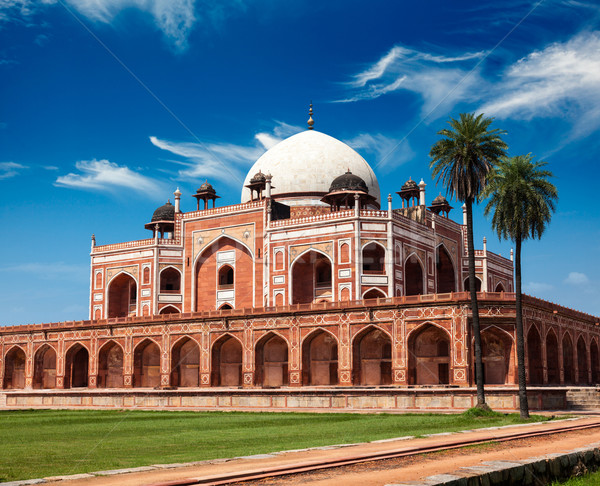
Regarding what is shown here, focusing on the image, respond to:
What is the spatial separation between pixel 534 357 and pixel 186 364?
2057 cm

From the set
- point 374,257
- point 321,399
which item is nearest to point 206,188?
point 374,257

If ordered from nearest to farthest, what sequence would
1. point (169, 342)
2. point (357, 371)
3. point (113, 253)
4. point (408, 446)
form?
1. point (408, 446)
2. point (357, 371)
3. point (169, 342)
4. point (113, 253)

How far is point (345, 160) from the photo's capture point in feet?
185

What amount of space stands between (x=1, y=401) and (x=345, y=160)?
2922 cm

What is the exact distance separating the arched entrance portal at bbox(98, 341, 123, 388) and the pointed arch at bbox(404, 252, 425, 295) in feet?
64.0

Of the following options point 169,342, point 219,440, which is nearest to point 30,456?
point 219,440

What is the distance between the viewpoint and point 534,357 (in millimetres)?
38625

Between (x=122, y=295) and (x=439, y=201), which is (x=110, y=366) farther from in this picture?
(x=439, y=201)

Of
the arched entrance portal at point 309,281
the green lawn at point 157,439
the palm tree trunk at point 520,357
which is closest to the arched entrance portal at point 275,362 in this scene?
the arched entrance portal at point 309,281

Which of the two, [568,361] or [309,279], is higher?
[309,279]

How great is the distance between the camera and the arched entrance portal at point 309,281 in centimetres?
4647

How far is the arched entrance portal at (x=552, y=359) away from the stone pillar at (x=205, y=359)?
19174mm

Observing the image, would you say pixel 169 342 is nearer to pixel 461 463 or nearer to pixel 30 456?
pixel 30 456

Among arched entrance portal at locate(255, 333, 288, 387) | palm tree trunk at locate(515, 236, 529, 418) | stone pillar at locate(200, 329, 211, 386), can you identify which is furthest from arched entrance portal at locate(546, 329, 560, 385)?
stone pillar at locate(200, 329, 211, 386)
